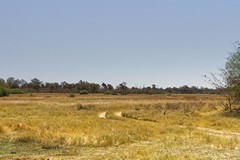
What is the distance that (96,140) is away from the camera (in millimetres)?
28156

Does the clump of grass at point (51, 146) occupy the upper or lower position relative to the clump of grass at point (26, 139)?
lower

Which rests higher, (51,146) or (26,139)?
(26,139)

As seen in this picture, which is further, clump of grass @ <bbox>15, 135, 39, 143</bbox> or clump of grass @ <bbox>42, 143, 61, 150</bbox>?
clump of grass @ <bbox>15, 135, 39, 143</bbox>

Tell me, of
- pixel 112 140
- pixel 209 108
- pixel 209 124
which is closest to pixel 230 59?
pixel 209 108

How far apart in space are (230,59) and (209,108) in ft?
34.7

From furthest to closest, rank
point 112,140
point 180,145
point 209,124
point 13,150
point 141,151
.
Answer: point 209,124 → point 112,140 → point 180,145 → point 13,150 → point 141,151

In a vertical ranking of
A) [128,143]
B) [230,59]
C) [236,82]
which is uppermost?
[230,59]

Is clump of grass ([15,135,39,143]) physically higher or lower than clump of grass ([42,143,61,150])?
higher

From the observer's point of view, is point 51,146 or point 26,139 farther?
point 26,139

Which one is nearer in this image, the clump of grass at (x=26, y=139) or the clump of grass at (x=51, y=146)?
the clump of grass at (x=51, y=146)

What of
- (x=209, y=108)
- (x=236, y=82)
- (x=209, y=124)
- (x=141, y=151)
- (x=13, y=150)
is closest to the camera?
(x=141, y=151)

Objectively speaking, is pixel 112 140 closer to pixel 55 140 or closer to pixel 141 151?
pixel 55 140

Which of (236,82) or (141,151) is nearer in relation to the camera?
(141,151)

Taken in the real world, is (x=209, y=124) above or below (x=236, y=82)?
below
